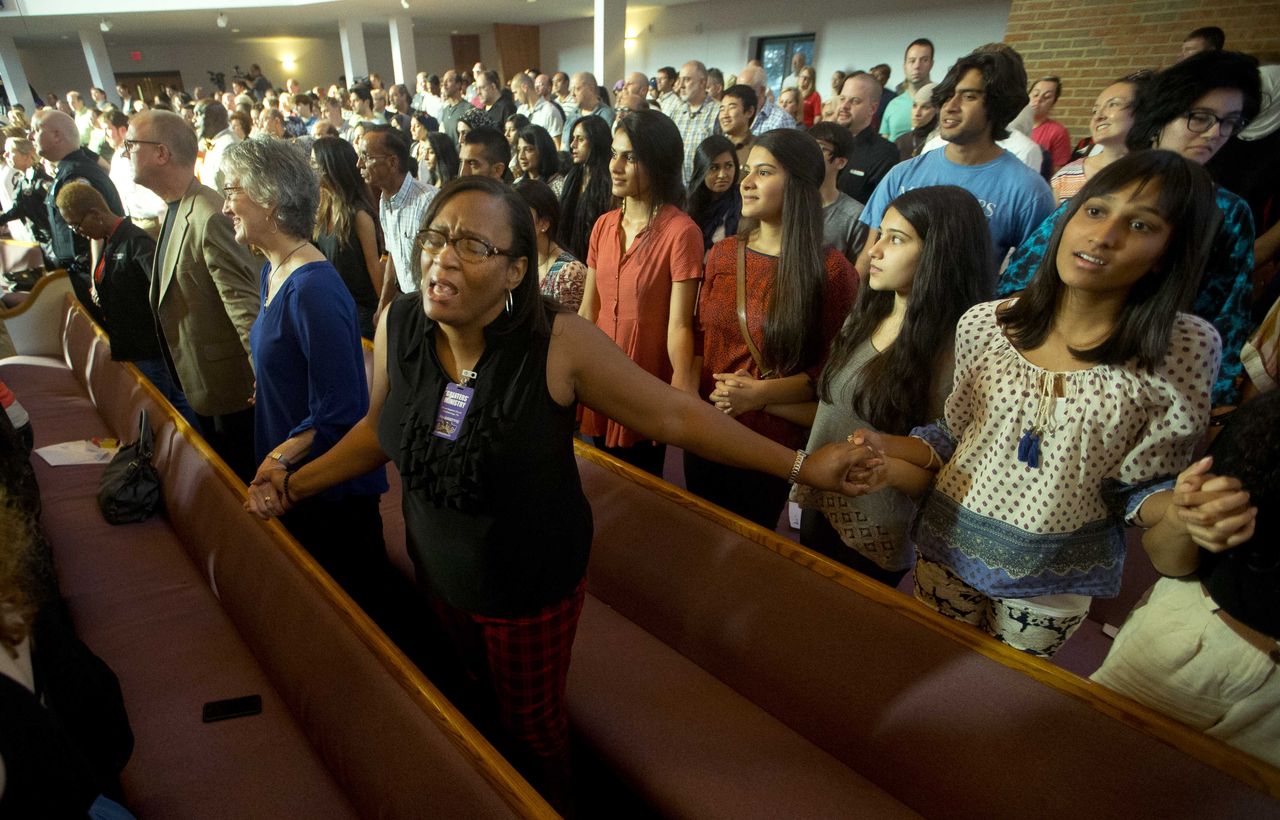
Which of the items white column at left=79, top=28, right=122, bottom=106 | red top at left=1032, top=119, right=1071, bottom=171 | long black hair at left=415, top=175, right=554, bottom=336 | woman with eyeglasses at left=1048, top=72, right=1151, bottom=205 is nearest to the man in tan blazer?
long black hair at left=415, top=175, right=554, bottom=336

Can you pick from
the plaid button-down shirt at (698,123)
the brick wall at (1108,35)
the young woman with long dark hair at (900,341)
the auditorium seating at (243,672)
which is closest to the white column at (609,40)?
the plaid button-down shirt at (698,123)

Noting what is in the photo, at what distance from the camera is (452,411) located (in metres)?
1.39

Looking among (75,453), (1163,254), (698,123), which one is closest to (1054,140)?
(698,123)

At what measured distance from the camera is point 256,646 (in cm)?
211

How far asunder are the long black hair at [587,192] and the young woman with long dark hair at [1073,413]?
7.93 feet

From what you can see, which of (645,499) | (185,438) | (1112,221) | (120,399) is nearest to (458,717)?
(645,499)

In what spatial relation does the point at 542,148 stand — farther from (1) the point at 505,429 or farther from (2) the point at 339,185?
(1) the point at 505,429

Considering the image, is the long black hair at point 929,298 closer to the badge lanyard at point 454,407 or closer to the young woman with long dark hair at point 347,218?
the badge lanyard at point 454,407

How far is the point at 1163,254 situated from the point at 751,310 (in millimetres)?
1124

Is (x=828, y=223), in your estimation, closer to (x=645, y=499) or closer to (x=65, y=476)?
(x=645, y=499)

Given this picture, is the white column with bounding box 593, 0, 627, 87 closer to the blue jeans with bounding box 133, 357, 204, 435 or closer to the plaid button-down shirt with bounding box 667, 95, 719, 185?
the plaid button-down shirt with bounding box 667, 95, 719, 185

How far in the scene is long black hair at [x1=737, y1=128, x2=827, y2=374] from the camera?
214 centimetres

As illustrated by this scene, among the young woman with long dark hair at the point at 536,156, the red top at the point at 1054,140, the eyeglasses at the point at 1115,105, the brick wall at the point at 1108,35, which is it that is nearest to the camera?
the eyeglasses at the point at 1115,105

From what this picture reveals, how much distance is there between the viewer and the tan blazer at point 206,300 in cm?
239
